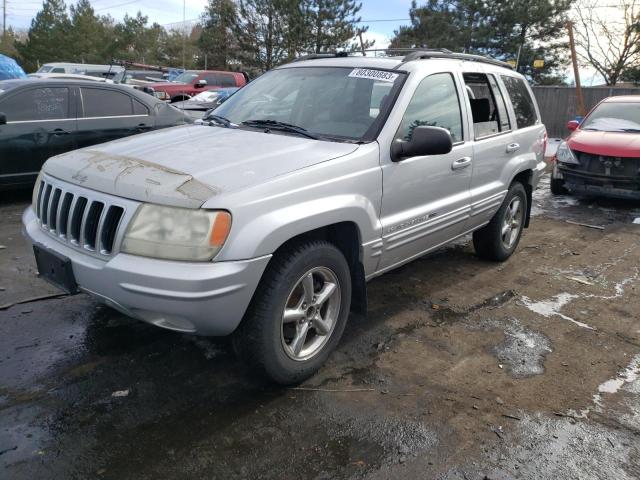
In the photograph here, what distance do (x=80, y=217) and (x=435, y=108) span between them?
2.55m

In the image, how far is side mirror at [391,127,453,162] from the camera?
3.35m

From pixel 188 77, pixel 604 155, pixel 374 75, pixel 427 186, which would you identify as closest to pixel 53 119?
pixel 374 75

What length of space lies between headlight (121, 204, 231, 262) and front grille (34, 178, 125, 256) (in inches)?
5.3

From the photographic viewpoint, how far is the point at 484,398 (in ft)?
10.2

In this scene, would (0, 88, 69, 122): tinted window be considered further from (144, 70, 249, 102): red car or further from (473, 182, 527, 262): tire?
(144, 70, 249, 102): red car

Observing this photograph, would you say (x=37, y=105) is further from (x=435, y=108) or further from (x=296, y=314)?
(x=296, y=314)

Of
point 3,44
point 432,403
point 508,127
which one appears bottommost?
point 432,403

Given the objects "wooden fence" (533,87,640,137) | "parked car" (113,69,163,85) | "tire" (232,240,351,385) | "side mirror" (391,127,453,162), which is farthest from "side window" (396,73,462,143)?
"wooden fence" (533,87,640,137)

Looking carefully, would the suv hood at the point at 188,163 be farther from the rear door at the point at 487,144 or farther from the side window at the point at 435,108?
the rear door at the point at 487,144

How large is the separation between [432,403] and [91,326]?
2354 mm

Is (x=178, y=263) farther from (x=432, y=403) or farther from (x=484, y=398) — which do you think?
(x=484, y=398)

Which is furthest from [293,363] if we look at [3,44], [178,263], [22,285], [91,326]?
[3,44]

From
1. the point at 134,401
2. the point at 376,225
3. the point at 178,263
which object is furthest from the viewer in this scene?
the point at 376,225

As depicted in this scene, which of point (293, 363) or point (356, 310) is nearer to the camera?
point (293, 363)
